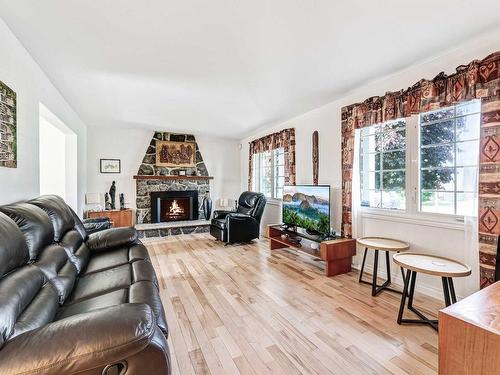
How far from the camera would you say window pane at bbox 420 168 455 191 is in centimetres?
237

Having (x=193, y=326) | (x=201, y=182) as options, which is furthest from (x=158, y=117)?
(x=193, y=326)

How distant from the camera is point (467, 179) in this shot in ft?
7.18

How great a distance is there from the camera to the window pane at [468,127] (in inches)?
85.3

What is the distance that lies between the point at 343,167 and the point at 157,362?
10.0 feet

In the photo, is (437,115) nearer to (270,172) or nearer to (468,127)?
(468,127)

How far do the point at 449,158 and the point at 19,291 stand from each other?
326cm

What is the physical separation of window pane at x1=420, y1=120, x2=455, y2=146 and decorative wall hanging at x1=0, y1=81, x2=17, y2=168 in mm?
3675

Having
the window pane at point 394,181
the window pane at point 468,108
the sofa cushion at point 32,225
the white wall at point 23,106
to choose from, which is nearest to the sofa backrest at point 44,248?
the sofa cushion at point 32,225

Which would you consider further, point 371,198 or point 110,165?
point 110,165

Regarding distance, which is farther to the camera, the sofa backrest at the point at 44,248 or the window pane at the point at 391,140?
the window pane at the point at 391,140

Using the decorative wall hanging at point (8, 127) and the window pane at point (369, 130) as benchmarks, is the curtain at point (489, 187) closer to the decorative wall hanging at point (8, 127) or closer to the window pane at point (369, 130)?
the window pane at point (369, 130)

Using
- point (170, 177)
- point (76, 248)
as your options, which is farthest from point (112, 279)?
point (170, 177)

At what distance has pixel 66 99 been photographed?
3.51m

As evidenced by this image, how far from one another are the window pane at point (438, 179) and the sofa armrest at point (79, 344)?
9.04 feet
